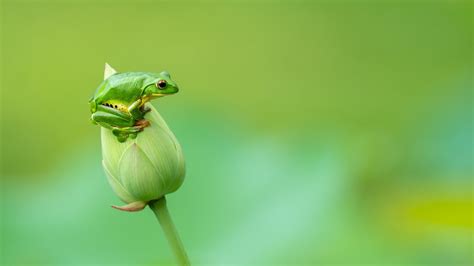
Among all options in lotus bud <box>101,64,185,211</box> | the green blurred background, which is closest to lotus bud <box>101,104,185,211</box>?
lotus bud <box>101,64,185,211</box>

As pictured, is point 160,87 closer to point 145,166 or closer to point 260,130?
point 145,166

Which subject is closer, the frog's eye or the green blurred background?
the frog's eye

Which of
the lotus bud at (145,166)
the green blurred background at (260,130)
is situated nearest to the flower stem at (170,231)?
the lotus bud at (145,166)

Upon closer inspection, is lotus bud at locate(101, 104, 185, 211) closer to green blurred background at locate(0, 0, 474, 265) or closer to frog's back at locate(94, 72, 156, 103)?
frog's back at locate(94, 72, 156, 103)

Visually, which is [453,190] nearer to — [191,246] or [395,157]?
[395,157]

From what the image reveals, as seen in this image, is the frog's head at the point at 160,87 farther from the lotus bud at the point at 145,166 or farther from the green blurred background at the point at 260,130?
the green blurred background at the point at 260,130
